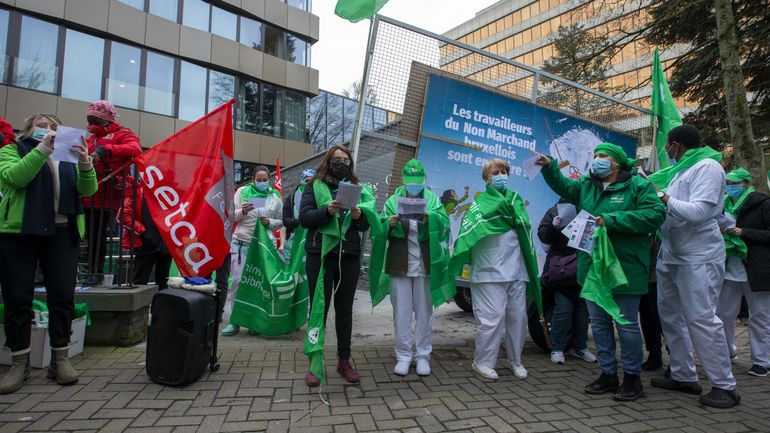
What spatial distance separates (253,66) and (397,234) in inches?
658

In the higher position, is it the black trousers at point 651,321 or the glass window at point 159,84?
the glass window at point 159,84

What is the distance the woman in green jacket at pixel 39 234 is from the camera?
2.91m

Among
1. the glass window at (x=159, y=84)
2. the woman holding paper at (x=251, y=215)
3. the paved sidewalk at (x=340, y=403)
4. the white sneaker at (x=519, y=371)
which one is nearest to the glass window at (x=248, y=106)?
the glass window at (x=159, y=84)

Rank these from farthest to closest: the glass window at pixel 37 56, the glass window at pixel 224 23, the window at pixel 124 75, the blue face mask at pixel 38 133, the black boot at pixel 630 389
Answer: the glass window at pixel 224 23
the window at pixel 124 75
the glass window at pixel 37 56
the black boot at pixel 630 389
the blue face mask at pixel 38 133

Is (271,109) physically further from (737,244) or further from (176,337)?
(737,244)

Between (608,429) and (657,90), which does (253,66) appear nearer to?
(657,90)

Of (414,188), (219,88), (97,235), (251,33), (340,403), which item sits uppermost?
(251,33)

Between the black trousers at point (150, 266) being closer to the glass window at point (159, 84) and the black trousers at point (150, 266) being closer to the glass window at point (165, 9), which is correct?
the glass window at point (159, 84)

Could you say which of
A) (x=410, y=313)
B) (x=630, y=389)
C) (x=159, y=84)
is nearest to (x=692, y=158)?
(x=630, y=389)

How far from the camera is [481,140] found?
529cm

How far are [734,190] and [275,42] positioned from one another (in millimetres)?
18471

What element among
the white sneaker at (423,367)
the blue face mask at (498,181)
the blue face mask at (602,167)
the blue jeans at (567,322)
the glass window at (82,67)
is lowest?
the white sneaker at (423,367)

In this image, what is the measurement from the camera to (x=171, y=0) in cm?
1600

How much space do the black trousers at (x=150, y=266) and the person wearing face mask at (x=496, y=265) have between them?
291 centimetres
